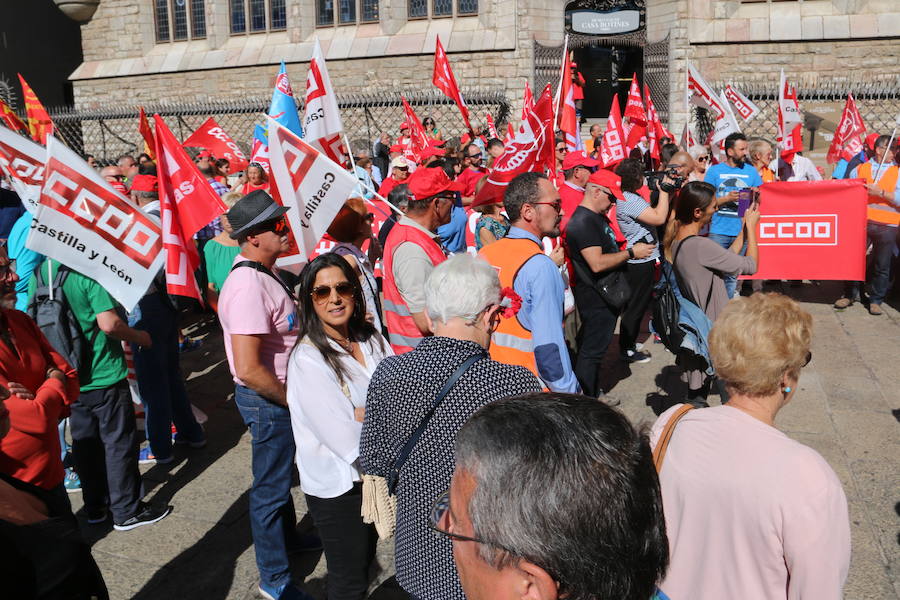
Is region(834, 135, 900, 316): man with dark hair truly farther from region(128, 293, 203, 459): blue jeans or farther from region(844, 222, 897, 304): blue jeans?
region(128, 293, 203, 459): blue jeans

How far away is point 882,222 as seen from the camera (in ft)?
26.0

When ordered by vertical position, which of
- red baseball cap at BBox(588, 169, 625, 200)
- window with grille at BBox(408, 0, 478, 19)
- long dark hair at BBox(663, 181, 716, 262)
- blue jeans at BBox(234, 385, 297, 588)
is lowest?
blue jeans at BBox(234, 385, 297, 588)

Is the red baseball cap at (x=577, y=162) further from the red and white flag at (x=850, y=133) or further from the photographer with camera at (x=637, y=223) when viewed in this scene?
the red and white flag at (x=850, y=133)

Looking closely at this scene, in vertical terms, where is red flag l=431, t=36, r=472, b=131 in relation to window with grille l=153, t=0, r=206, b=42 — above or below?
below

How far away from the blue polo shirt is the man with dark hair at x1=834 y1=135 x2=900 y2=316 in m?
1.29

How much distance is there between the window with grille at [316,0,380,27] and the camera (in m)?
19.4

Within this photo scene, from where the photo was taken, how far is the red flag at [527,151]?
5.48 meters

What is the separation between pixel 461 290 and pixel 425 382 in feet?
1.24

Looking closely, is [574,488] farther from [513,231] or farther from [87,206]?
[87,206]

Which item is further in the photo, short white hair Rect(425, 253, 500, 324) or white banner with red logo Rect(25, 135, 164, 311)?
white banner with red logo Rect(25, 135, 164, 311)

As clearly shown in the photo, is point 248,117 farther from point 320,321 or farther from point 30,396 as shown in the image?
point 320,321

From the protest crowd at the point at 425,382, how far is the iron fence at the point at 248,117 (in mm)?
11655

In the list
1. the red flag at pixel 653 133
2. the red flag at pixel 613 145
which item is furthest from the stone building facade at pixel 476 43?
the red flag at pixel 613 145

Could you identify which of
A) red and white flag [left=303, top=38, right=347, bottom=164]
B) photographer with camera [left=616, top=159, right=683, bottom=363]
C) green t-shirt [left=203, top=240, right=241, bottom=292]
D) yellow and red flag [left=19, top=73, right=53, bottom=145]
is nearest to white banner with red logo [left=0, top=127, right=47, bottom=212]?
green t-shirt [left=203, top=240, right=241, bottom=292]
